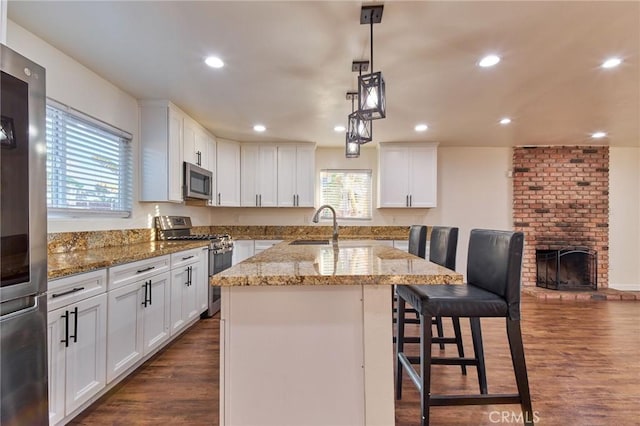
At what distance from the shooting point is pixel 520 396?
1519mm

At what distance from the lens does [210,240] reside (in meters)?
3.67

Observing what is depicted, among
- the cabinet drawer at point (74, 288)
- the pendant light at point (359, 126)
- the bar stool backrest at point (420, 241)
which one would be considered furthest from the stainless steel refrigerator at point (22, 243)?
the bar stool backrest at point (420, 241)

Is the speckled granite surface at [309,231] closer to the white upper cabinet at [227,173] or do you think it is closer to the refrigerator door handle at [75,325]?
the white upper cabinet at [227,173]

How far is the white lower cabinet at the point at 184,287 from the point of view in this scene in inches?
113

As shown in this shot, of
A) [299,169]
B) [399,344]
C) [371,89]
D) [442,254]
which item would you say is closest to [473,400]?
[399,344]

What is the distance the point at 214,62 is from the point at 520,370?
271 centimetres

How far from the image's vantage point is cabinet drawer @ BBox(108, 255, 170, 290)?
80.5 inches

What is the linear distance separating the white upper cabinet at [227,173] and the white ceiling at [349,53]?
1.09m

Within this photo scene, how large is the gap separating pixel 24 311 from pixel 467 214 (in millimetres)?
5402

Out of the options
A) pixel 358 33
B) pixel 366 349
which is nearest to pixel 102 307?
pixel 366 349

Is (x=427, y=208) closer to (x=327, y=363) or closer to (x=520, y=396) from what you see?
(x=520, y=396)

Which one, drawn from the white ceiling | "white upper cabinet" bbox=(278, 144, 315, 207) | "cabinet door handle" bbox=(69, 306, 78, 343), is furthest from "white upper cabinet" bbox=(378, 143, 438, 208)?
"cabinet door handle" bbox=(69, 306, 78, 343)

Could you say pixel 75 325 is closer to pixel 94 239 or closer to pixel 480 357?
pixel 94 239

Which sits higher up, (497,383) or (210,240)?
(210,240)
